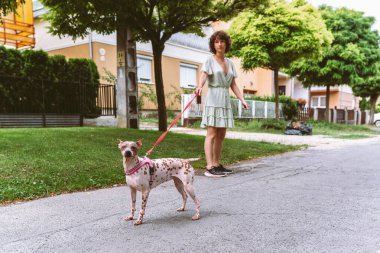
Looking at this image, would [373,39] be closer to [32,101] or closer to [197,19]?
[197,19]

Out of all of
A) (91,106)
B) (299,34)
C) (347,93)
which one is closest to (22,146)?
(91,106)

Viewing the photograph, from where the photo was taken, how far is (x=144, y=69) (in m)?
21.3

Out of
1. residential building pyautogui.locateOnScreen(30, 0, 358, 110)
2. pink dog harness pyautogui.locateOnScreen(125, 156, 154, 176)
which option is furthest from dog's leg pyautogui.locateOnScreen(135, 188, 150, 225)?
residential building pyautogui.locateOnScreen(30, 0, 358, 110)

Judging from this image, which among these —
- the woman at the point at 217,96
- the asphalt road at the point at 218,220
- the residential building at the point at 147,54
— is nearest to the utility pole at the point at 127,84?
the residential building at the point at 147,54

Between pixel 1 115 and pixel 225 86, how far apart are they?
28.3ft

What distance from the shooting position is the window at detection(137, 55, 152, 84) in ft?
69.0

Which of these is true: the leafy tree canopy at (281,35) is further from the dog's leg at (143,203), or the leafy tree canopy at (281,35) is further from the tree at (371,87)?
the dog's leg at (143,203)

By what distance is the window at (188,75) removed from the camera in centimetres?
2438

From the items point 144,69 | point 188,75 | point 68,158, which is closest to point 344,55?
point 188,75

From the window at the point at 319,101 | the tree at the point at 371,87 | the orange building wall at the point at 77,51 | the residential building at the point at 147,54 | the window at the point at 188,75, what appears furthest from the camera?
the window at the point at 319,101

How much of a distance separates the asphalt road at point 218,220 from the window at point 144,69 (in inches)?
653

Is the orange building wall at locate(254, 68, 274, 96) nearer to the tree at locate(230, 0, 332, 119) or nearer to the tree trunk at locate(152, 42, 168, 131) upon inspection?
the tree at locate(230, 0, 332, 119)

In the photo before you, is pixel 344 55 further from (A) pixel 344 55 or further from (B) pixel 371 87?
(B) pixel 371 87

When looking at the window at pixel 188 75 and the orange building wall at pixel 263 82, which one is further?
the orange building wall at pixel 263 82
